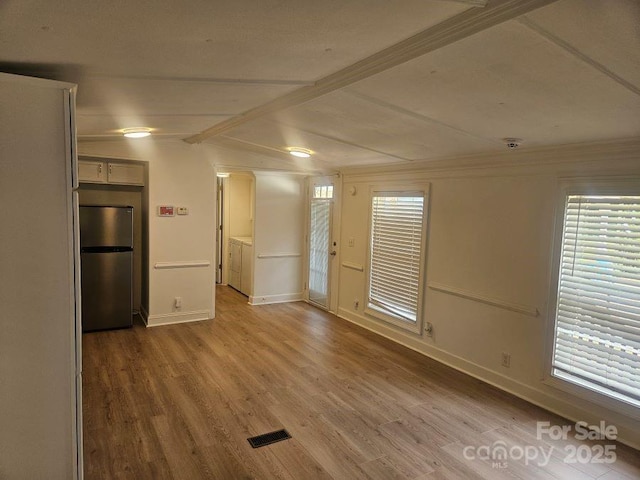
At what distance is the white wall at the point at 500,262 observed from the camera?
329 centimetres

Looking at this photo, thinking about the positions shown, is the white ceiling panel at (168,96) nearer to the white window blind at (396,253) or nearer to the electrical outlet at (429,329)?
the white window blind at (396,253)

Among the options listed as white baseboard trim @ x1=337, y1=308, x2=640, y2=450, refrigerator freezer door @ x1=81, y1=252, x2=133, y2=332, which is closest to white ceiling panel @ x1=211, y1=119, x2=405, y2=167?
refrigerator freezer door @ x1=81, y1=252, x2=133, y2=332

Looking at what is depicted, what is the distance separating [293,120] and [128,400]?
270cm

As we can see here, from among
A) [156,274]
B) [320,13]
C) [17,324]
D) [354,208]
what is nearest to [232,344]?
[156,274]

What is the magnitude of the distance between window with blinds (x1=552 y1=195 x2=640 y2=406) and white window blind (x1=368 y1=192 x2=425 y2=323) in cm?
166

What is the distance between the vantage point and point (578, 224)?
322 cm

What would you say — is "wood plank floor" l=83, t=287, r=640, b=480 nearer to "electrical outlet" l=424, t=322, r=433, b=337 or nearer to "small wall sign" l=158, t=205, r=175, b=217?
"electrical outlet" l=424, t=322, r=433, b=337

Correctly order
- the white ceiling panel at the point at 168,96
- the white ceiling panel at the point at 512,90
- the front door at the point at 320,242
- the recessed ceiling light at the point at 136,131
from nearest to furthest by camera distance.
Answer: the white ceiling panel at the point at 512,90
the white ceiling panel at the point at 168,96
the recessed ceiling light at the point at 136,131
the front door at the point at 320,242

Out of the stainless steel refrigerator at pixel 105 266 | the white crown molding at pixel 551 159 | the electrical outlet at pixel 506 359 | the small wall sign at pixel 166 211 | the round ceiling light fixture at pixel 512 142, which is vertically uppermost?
the round ceiling light fixture at pixel 512 142

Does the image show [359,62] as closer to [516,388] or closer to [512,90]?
[512,90]

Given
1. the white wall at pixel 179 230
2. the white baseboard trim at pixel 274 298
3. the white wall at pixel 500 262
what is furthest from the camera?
the white baseboard trim at pixel 274 298

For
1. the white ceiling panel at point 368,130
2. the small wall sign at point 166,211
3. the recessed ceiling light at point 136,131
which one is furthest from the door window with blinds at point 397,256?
the recessed ceiling light at point 136,131

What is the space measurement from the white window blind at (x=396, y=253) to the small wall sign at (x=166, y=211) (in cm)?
264

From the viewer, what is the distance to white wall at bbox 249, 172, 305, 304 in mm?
6465
